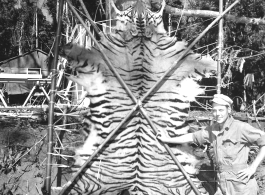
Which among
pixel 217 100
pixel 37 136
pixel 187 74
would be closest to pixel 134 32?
pixel 187 74

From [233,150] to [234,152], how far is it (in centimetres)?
2

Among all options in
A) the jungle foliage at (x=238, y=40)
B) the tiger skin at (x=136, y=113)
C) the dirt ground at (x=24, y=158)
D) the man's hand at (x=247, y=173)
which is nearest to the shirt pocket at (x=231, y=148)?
the man's hand at (x=247, y=173)

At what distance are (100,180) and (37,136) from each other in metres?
1.26

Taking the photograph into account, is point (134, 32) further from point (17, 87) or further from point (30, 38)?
point (30, 38)

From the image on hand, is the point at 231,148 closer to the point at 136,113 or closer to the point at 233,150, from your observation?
the point at 233,150

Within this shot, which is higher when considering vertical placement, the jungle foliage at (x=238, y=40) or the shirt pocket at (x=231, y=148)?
the jungle foliage at (x=238, y=40)

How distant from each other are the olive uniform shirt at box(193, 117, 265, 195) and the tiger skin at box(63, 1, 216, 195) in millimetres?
493

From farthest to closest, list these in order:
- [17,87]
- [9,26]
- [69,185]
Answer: [9,26]
[17,87]
[69,185]

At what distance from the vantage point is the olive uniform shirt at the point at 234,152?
261 centimetres

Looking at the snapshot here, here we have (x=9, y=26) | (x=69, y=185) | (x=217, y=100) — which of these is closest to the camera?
(x=217, y=100)

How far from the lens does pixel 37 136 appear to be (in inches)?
162

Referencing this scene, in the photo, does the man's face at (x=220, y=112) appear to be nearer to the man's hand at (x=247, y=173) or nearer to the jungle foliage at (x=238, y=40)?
the man's hand at (x=247, y=173)

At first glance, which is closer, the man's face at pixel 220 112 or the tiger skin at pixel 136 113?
the man's face at pixel 220 112

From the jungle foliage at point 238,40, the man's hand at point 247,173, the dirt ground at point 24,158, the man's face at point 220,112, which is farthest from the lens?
the jungle foliage at point 238,40
